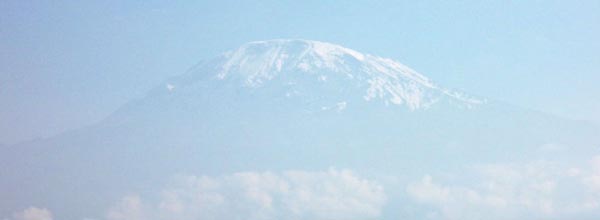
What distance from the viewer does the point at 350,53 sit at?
86.9 ft

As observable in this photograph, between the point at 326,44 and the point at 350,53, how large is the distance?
1.31 meters

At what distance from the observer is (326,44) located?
27.2m
